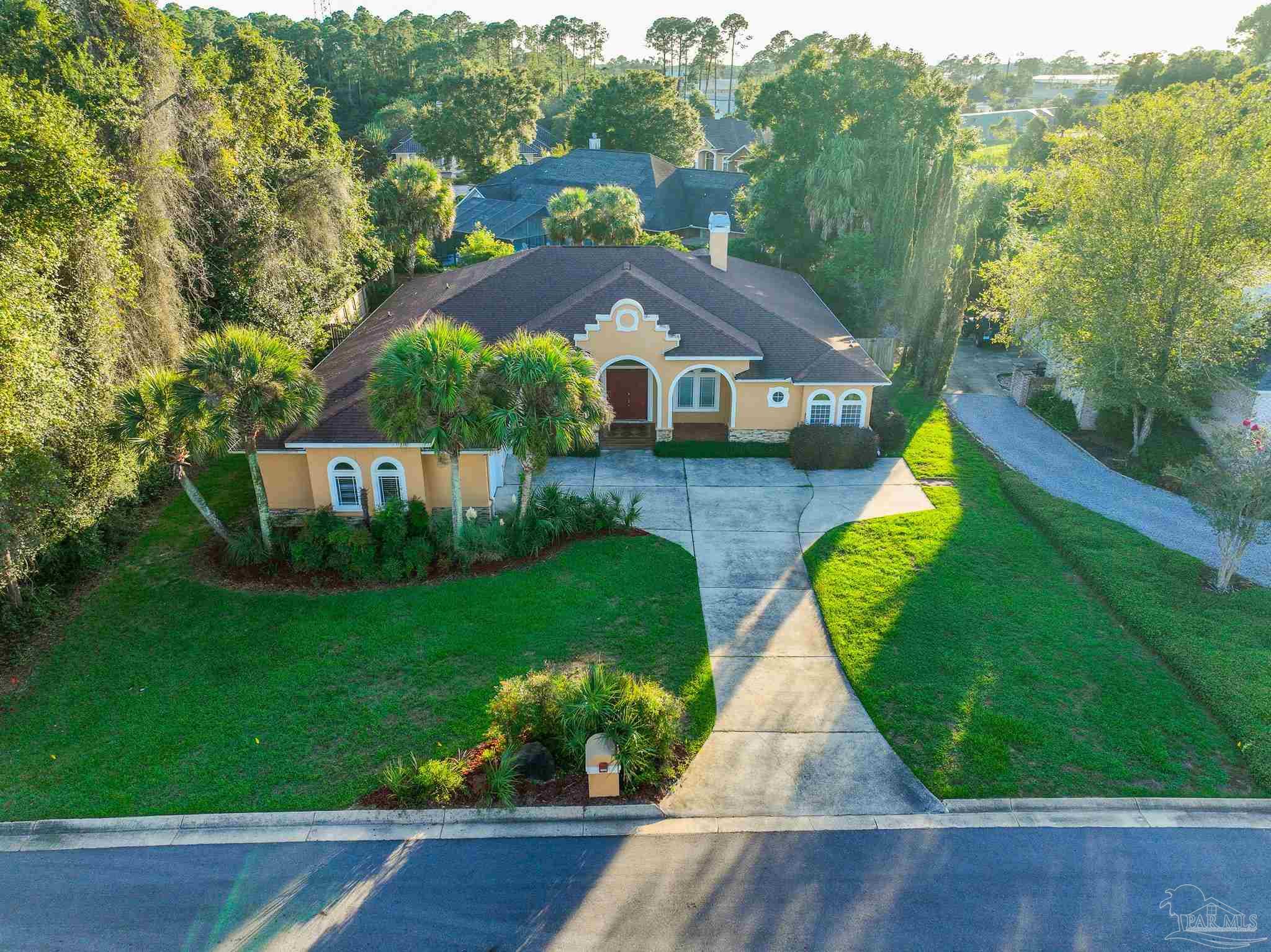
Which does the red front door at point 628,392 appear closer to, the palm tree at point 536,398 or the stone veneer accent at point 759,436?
the stone veneer accent at point 759,436

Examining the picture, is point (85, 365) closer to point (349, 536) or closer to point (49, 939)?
point (349, 536)

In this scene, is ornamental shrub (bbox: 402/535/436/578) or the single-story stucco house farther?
the single-story stucco house

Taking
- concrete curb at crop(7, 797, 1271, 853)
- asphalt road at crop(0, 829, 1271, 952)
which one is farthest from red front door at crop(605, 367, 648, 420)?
asphalt road at crop(0, 829, 1271, 952)

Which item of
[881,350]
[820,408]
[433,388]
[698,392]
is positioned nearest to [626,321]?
[698,392]

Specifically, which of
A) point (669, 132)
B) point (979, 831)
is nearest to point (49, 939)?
point (979, 831)

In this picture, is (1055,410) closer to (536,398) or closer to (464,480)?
(536,398)

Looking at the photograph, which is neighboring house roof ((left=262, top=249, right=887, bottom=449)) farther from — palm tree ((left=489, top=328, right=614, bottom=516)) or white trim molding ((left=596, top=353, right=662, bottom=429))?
palm tree ((left=489, top=328, right=614, bottom=516))
